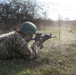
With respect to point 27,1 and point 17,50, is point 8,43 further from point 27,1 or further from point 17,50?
point 27,1

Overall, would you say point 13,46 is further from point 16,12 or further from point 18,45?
point 16,12

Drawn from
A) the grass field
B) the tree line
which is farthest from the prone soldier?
the tree line

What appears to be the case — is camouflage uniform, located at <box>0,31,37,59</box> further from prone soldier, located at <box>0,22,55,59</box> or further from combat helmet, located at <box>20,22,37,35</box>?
combat helmet, located at <box>20,22,37,35</box>

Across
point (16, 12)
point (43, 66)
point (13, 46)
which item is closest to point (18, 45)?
point (13, 46)

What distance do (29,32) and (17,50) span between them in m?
0.57

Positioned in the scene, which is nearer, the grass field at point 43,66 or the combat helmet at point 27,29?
the grass field at point 43,66

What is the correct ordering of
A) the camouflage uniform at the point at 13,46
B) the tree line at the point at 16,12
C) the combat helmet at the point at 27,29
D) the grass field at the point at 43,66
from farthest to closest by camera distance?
the tree line at the point at 16,12
the combat helmet at the point at 27,29
the camouflage uniform at the point at 13,46
the grass field at the point at 43,66

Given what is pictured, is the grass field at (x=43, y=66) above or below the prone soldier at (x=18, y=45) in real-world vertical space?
below

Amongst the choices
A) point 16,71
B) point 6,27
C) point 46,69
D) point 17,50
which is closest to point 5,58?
point 17,50

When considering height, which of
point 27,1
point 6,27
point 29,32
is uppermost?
point 27,1

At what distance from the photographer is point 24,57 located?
4.72 metres

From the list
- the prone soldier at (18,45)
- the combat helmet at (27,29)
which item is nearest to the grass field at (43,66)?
the prone soldier at (18,45)

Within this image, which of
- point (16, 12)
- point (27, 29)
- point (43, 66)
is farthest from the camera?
point (16, 12)

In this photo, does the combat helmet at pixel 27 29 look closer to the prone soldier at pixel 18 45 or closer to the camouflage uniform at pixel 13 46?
the prone soldier at pixel 18 45
